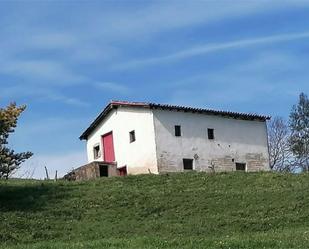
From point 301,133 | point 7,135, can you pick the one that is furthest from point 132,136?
point 301,133

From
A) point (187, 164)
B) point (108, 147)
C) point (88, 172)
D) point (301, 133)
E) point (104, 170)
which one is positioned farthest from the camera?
point (301, 133)

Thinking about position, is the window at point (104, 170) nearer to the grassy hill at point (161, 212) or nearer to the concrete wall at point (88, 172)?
the concrete wall at point (88, 172)

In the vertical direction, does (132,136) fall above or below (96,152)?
above

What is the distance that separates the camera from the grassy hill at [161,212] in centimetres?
1630

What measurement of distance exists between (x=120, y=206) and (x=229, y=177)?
8334mm

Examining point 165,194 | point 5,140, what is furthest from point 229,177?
point 5,140

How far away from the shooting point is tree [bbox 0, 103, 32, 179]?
26.8 m

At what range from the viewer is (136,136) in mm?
40469

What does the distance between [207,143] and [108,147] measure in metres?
7.05

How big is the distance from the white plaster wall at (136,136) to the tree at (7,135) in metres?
8.38

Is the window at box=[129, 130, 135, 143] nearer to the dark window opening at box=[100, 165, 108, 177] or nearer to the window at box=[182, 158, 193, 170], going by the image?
the dark window opening at box=[100, 165, 108, 177]

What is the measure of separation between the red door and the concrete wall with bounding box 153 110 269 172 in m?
4.88

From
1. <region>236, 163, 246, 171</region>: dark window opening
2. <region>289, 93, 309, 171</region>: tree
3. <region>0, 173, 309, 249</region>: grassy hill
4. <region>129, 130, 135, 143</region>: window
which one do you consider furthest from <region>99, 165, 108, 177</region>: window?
<region>289, 93, 309, 171</region>: tree

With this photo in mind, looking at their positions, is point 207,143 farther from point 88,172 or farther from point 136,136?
point 88,172
